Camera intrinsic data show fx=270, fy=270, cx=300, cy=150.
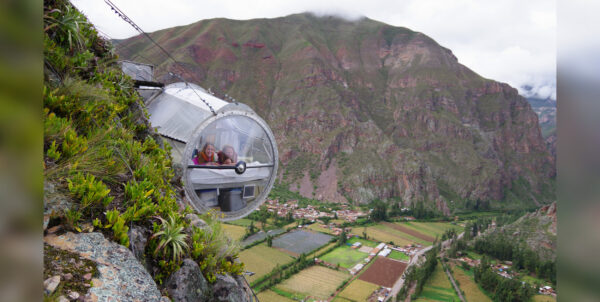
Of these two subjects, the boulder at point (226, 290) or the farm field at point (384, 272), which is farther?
the farm field at point (384, 272)

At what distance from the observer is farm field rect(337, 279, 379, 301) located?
160ft

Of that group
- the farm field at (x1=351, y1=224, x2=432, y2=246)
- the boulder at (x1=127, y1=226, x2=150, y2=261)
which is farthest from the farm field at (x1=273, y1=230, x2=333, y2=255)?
the boulder at (x1=127, y1=226, x2=150, y2=261)

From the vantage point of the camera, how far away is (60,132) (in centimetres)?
289

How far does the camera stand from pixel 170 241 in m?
3.46

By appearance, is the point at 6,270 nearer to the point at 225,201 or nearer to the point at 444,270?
the point at 225,201

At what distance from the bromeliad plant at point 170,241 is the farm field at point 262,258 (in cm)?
5208

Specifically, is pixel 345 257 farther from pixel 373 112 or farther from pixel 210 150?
pixel 373 112

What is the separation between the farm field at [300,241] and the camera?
6450cm

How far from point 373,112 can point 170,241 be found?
5733 inches

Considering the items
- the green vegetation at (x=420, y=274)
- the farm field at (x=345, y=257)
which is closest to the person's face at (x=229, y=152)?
the green vegetation at (x=420, y=274)

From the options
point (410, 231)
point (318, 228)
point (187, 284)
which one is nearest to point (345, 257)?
point (318, 228)

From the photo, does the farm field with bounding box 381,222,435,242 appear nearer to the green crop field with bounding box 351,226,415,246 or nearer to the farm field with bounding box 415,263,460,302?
the green crop field with bounding box 351,226,415,246

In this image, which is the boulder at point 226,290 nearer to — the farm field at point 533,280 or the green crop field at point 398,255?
the green crop field at point 398,255

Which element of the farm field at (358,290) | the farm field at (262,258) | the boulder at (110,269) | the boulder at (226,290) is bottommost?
the farm field at (358,290)
